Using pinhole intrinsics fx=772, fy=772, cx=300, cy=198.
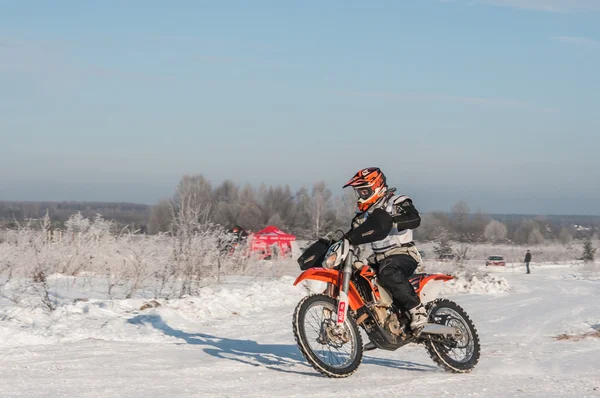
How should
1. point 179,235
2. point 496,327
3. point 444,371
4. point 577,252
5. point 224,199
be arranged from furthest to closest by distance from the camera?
1. point 224,199
2. point 577,252
3. point 179,235
4. point 496,327
5. point 444,371

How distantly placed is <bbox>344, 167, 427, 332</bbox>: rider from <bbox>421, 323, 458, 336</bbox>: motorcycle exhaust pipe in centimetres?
7

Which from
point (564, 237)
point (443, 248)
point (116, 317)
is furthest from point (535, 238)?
point (116, 317)

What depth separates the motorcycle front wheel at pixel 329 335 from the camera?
294 inches

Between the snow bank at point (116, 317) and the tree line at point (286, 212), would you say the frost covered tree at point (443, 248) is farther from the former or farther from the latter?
the tree line at point (286, 212)

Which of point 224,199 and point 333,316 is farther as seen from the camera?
point 224,199

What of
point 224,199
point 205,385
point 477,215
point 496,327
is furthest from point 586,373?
point 224,199

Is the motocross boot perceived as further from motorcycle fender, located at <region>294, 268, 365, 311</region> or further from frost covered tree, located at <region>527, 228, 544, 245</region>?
frost covered tree, located at <region>527, 228, 544, 245</region>

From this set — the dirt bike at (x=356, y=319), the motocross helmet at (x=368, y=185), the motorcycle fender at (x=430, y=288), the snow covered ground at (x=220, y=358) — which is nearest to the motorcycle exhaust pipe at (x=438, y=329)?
the dirt bike at (x=356, y=319)

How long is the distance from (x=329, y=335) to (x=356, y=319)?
0.37 metres

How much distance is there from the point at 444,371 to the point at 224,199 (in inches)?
3494

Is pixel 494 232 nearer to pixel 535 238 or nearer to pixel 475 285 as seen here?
pixel 475 285

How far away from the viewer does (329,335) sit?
24.5 ft

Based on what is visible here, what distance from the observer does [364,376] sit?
7504 millimetres

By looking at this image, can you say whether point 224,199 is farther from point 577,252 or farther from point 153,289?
point 153,289
